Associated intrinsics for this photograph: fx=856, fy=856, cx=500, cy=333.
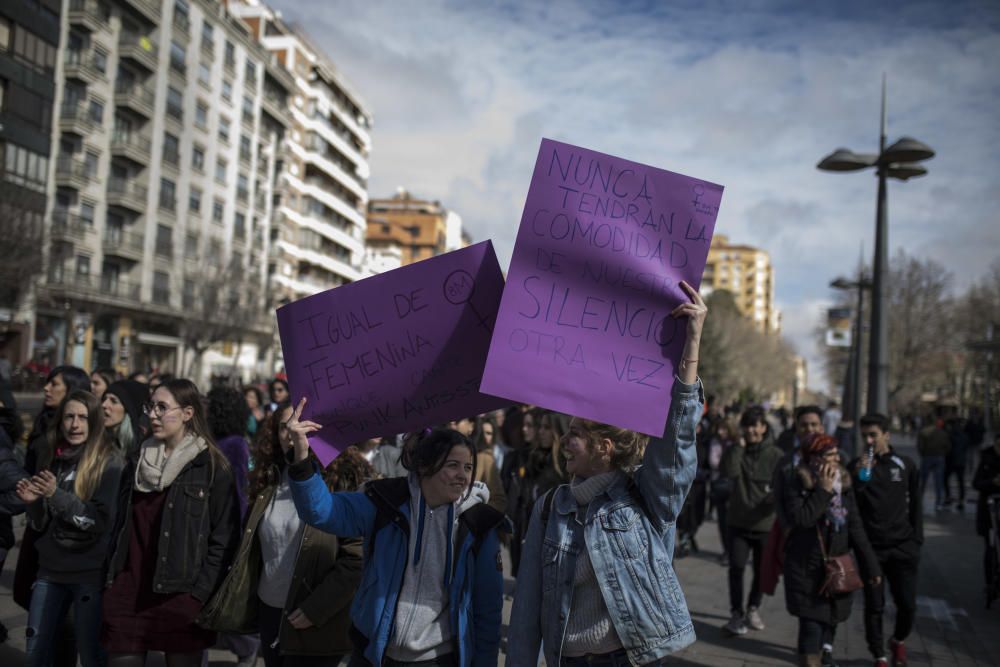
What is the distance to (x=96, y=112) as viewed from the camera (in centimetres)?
4372

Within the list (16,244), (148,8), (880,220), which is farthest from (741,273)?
(880,220)

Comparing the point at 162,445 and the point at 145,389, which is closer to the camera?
the point at 162,445

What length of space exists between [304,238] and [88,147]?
80.6 feet

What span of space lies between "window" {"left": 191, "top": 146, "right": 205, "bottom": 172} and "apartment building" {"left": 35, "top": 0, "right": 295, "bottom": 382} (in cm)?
7

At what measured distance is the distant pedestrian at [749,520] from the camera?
712 cm

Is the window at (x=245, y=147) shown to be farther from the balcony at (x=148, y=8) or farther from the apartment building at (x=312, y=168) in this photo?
the balcony at (x=148, y=8)

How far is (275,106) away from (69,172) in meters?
20.0

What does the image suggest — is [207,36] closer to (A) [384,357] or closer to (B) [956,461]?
(B) [956,461]

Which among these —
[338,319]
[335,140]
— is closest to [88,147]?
[335,140]

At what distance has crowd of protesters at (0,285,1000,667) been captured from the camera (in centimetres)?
286

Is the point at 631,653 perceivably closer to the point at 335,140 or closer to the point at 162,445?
the point at 162,445

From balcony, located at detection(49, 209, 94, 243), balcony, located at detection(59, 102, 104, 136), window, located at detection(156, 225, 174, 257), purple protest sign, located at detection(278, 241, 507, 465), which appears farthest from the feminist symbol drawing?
window, located at detection(156, 225, 174, 257)

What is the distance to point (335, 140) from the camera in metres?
70.2

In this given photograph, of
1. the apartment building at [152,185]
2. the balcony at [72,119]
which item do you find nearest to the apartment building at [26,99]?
the apartment building at [152,185]
